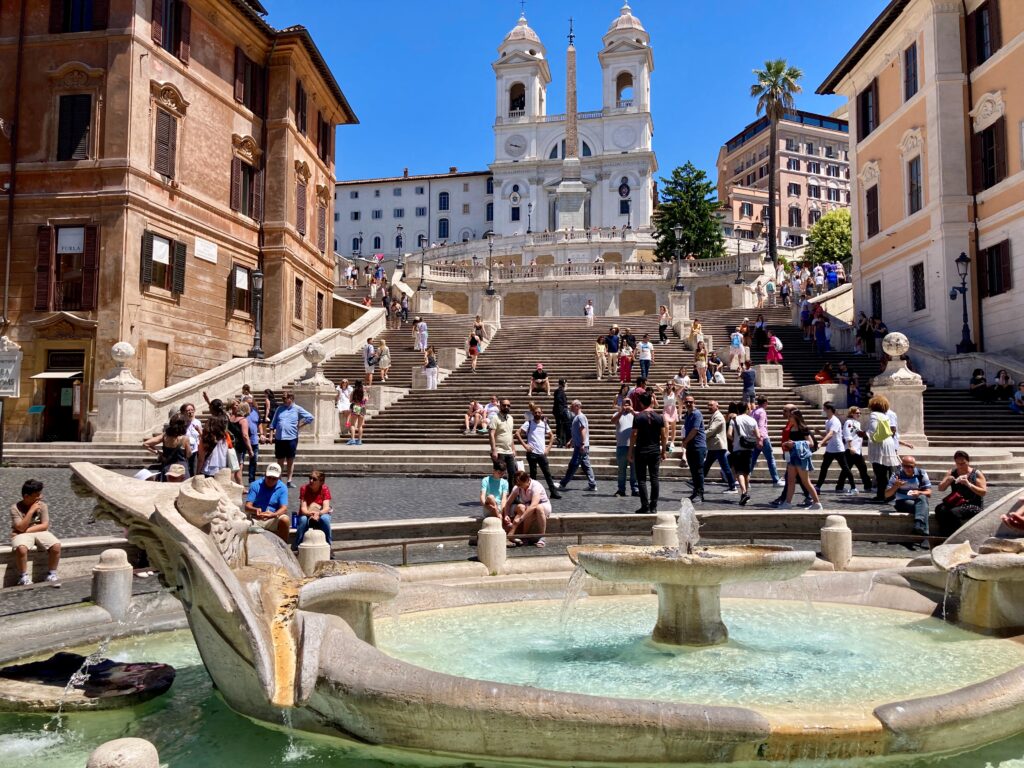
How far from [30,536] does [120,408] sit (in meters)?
13.3

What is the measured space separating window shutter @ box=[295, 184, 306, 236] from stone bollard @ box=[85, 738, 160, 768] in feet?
99.1

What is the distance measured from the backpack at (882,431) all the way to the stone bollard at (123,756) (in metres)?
11.6

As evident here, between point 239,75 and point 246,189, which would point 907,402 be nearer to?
point 246,189

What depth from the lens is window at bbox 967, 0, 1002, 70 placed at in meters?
23.6

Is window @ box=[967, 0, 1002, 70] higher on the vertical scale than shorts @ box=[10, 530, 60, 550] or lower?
higher

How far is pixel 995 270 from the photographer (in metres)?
23.6

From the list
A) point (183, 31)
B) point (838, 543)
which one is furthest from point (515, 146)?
point (838, 543)

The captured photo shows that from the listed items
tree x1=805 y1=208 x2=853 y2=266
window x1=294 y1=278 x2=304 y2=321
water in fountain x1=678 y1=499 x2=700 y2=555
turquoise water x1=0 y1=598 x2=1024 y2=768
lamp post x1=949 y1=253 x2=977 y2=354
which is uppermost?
tree x1=805 y1=208 x2=853 y2=266

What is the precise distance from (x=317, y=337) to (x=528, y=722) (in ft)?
85.7

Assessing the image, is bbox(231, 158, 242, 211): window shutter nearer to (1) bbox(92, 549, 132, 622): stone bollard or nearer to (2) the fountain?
(1) bbox(92, 549, 132, 622): stone bollard

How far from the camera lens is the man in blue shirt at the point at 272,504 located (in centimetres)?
836

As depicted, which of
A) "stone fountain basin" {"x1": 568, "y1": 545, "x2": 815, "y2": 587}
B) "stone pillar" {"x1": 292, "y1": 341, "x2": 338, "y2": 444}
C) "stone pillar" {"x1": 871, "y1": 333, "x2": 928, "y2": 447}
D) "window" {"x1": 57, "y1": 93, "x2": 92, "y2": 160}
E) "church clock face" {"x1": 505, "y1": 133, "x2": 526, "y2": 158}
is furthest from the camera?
"church clock face" {"x1": 505, "y1": 133, "x2": 526, "y2": 158}

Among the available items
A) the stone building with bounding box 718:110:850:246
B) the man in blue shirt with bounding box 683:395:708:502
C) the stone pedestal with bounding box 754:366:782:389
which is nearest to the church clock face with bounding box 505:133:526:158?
the stone building with bounding box 718:110:850:246

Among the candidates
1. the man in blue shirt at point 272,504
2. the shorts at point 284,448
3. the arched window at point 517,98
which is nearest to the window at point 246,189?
the shorts at point 284,448
